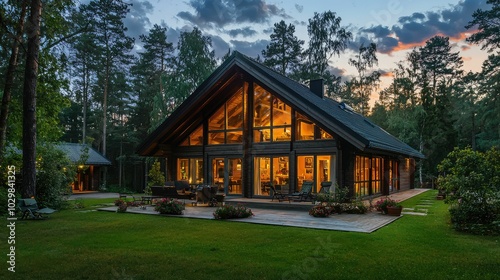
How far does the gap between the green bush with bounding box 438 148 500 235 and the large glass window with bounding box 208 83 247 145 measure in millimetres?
9575

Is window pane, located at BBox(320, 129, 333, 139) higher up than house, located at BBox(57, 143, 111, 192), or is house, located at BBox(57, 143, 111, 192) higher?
window pane, located at BBox(320, 129, 333, 139)

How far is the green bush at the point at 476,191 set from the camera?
343 inches

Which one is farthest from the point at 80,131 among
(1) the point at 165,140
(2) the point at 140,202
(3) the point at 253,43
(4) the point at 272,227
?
(4) the point at 272,227

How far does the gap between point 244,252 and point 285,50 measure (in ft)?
94.4

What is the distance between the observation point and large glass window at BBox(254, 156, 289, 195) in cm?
1527

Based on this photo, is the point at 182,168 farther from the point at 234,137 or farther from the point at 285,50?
the point at 285,50

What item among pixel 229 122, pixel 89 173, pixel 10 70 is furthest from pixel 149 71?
pixel 10 70

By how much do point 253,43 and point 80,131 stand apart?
2150 centimetres

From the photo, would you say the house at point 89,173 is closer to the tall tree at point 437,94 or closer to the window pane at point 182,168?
the window pane at point 182,168

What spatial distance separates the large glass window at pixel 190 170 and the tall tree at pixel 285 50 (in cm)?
1736

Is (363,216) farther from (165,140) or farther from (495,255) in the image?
(165,140)

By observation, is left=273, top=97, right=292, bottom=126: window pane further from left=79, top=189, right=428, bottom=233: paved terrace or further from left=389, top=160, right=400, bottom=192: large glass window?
left=389, top=160, right=400, bottom=192: large glass window

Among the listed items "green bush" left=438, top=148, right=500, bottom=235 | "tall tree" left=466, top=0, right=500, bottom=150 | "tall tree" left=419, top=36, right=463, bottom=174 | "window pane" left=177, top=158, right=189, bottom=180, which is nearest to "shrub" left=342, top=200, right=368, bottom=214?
"green bush" left=438, top=148, right=500, bottom=235

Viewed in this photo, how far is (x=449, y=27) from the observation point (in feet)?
102
